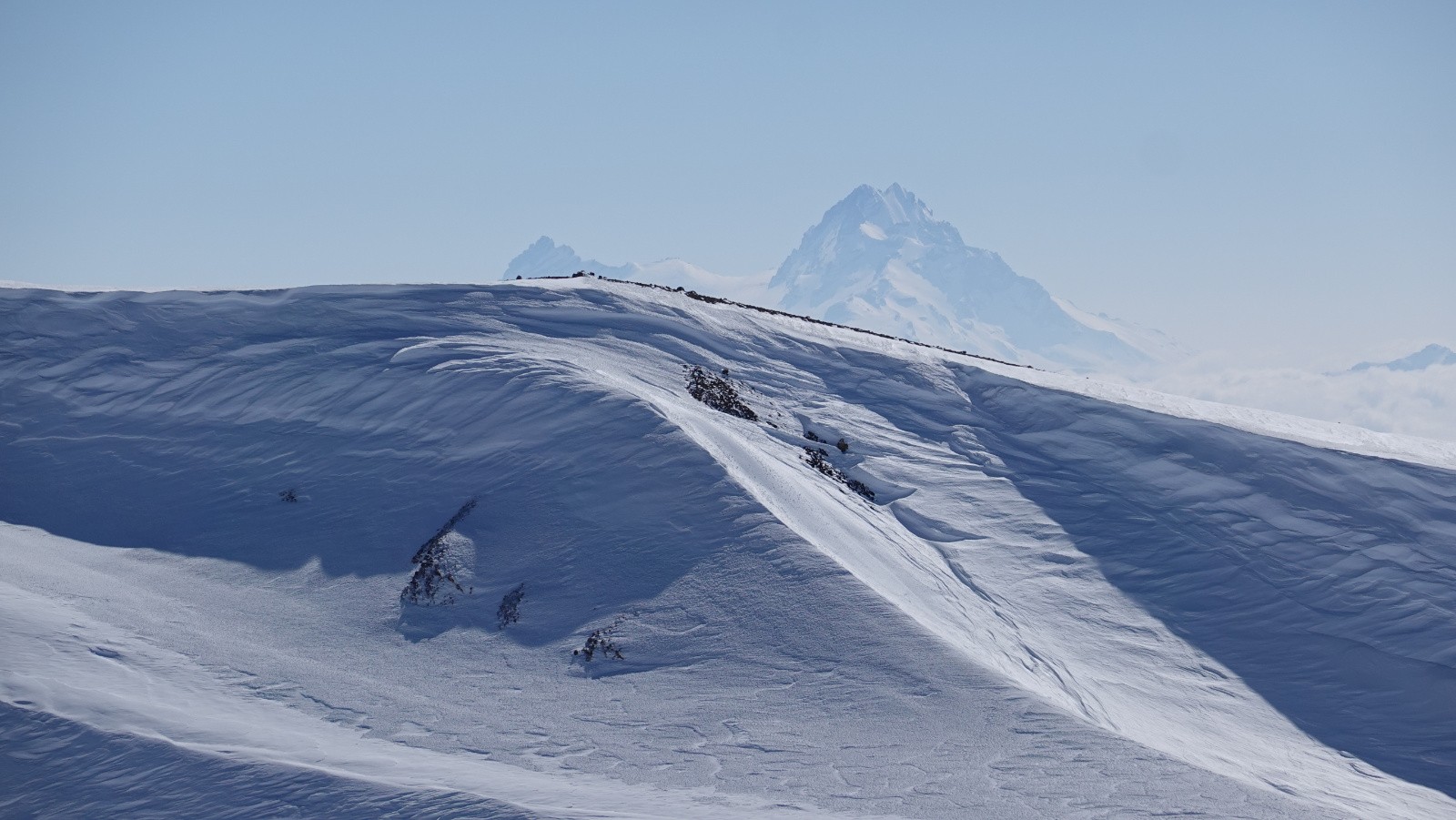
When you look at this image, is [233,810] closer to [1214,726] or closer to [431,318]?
[1214,726]

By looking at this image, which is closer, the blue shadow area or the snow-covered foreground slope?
the snow-covered foreground slope

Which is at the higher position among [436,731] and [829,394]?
Result: [829,394]

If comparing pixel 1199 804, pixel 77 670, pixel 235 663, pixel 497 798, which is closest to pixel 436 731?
pixel 497 798

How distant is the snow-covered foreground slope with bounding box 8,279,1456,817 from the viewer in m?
11.7

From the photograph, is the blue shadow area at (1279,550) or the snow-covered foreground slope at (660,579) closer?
the snow-covered foreground slope at (660,579)

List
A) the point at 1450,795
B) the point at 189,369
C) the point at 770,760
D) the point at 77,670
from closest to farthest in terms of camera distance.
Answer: the point at 770,760 < the point at 77,670 < the point at 1450,795 < the point at 189,369

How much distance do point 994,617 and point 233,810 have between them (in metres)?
11.1

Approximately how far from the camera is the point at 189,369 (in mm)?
22672

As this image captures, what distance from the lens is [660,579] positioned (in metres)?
15.3

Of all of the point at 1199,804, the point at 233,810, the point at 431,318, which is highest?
the point at 431,318

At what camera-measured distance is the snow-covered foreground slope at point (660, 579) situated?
461 inches

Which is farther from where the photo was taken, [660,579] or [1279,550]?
[1279,550]

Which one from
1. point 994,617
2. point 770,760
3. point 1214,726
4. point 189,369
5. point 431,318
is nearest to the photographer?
point 770,760

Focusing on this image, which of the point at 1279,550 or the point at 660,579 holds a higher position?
the point at 1279,550
